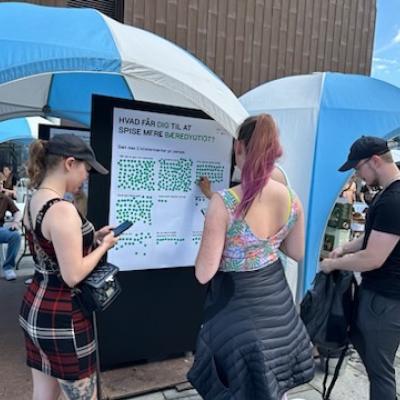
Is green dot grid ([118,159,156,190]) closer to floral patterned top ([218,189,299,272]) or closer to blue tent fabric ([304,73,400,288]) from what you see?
floral patterned top ([218,189,299,272])

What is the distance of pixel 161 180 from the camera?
3260 millimetres

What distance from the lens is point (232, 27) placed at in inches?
338

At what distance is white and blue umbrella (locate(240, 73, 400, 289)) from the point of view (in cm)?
409

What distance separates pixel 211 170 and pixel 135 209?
2.42ft

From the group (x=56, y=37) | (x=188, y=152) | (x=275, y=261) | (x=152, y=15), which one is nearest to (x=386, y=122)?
(x=188, y=152)

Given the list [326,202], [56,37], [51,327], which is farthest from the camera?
[326,202]

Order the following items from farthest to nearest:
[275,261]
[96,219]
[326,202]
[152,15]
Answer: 1. [152,15]
2. [326,202]
3. [96,219]
4. [275,261]

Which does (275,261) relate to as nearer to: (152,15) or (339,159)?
(339,159)

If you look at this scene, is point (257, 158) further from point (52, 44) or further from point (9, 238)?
point (9, 238)

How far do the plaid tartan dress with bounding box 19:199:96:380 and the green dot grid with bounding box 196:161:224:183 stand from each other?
160cm

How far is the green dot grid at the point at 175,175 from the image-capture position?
10.7ft

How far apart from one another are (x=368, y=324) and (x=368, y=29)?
32.5 feet

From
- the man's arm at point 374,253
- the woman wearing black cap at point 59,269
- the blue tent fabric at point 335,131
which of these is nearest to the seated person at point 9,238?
the blue tent fabric at point 335,131

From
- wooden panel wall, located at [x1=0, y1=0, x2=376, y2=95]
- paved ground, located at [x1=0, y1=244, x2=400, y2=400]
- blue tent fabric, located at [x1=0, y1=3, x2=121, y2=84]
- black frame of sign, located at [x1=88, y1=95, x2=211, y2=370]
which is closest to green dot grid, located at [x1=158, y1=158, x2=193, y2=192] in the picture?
black frame of sign, located at [x1=88, y1=95, x2=211, y2=370]
